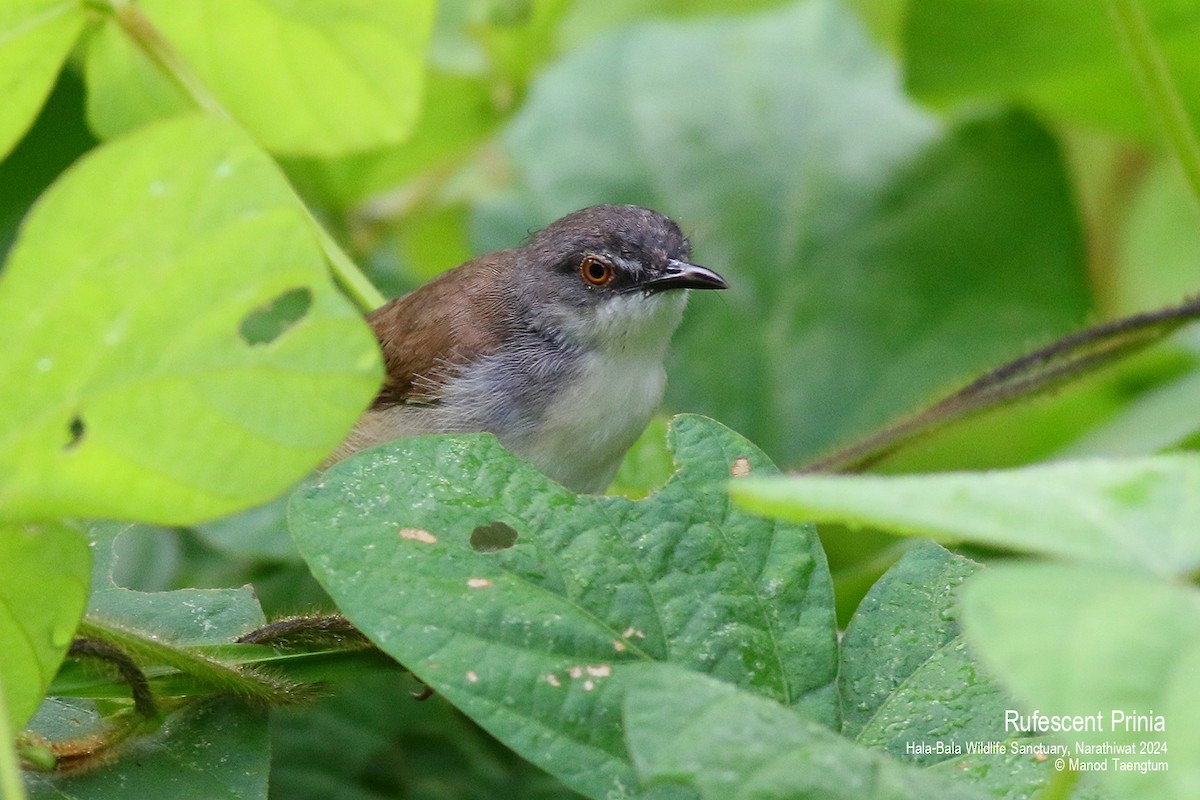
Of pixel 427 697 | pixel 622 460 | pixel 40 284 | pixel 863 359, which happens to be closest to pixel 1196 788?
pixel 40 284

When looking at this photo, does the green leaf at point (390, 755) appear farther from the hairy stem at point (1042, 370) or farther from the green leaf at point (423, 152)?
the green leaf at point (423, 152)

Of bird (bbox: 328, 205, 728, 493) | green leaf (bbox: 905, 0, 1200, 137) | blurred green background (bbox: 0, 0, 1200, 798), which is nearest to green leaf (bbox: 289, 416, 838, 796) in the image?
bird (bbox: 328, 205, 728, 493)

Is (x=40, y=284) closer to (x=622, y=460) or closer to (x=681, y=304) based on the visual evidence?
(x=622, y=460)

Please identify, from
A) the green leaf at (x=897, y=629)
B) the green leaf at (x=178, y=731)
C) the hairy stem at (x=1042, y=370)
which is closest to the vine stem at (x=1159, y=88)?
the hairy stem at (x=1042, y=370)

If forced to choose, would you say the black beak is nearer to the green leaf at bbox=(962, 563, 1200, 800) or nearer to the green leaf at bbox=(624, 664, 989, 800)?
the green leaf at bbox=(624, 664, 989, 800)

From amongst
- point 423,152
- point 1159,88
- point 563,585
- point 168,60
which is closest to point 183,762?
point 563,585

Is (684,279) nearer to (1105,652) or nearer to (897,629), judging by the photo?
(897,629)
